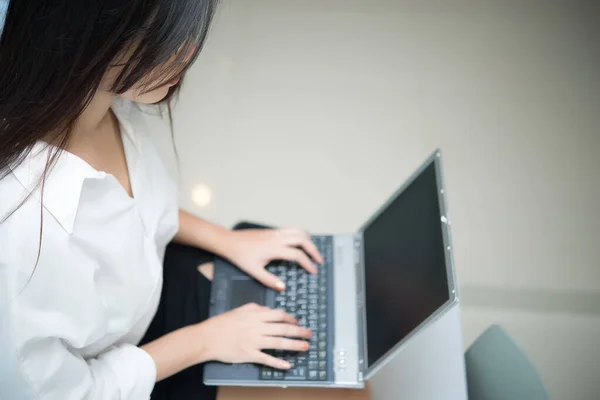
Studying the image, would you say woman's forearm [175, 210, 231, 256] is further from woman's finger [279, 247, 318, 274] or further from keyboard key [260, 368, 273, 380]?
keyboard key [260, 368, 273, 380]

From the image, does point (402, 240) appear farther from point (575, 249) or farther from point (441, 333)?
point (575, 249)

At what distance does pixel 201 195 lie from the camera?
1754 millimetres

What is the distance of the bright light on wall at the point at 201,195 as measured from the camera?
174cm

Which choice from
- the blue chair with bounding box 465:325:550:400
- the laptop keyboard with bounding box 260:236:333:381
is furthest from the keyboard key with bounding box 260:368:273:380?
the blue chair with bounding box 465:325:550:400

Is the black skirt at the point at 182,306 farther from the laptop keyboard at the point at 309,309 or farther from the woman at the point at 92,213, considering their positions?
the laptop keyboard at the point at 309,309

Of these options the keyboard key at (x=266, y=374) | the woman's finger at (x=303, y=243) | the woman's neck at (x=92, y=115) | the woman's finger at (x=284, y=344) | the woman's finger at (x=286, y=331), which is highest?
the woman's neck at (x=92, y=115)

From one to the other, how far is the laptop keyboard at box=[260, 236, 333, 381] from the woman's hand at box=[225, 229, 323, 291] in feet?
0.06

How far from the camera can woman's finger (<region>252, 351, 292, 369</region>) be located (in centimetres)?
92

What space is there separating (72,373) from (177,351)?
0.21 m

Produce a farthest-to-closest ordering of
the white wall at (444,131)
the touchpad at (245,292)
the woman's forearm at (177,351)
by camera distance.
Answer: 1. the white wall at (444,131)
2. the touchpad at (245,292)
3. the woman's forearm at (177,351)

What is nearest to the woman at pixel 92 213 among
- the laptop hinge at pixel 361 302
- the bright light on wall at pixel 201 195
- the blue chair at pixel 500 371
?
the laptop hinge at pixel 361 302

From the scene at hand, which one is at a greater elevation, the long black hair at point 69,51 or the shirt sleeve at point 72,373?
the long black hair at point 69,51

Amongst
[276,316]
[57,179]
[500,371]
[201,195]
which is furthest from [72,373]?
[201,195]

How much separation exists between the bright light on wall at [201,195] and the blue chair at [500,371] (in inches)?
39.0
